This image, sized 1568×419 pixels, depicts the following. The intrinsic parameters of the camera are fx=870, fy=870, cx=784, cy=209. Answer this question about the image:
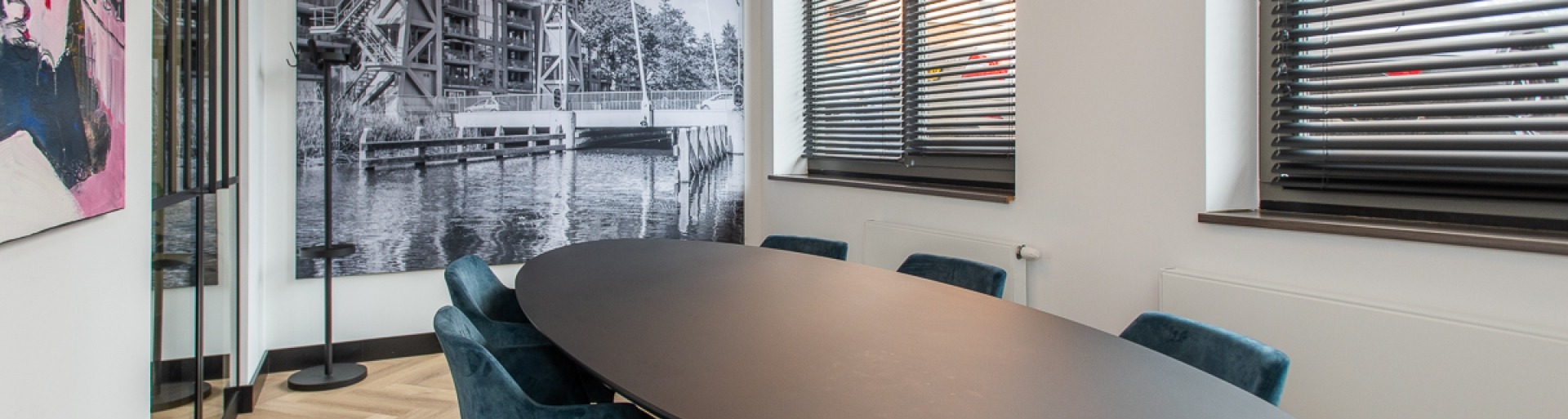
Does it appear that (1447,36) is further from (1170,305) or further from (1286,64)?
(1170,305)

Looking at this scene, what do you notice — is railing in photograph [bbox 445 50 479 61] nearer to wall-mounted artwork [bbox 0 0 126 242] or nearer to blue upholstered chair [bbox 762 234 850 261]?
blue upholstered chair [bbox 762 234 850 261]

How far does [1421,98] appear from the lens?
240 cm

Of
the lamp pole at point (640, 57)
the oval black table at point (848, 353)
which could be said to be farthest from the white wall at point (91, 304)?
the lamp pole at point (640, 57)

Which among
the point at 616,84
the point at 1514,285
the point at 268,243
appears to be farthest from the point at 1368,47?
the point at 268,243

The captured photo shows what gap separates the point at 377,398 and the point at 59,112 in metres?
2.89

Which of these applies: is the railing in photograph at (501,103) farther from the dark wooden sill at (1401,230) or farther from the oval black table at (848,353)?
the dark wooden sill at (1401,230)

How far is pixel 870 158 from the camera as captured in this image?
494 centimetres

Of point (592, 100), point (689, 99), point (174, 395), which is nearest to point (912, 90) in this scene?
point (689, 99)

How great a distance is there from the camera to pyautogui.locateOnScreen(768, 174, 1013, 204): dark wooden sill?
12.1ft

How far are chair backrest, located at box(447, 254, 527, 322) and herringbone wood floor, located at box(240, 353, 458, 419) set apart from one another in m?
0.89

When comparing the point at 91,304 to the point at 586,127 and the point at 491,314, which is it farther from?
the point at 586,127

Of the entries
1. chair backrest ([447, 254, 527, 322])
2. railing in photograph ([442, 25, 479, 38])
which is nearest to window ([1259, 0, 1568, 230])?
chair backrest ([447, 254, 527, 322])

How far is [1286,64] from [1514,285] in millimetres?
927

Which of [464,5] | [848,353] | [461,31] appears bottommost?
[848,353]
